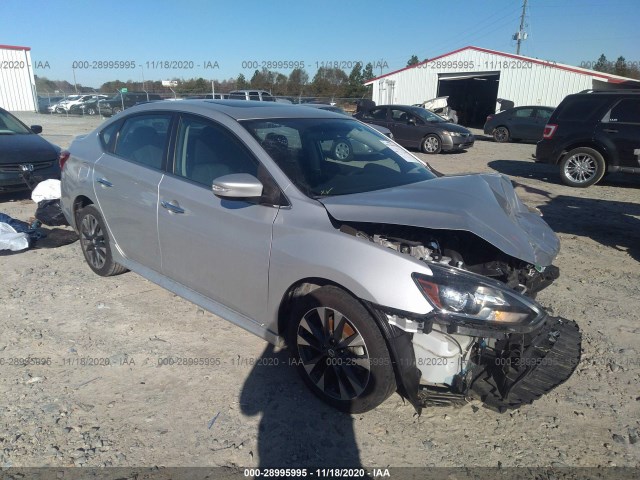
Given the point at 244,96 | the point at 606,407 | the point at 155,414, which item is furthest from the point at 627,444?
the point at 244,96

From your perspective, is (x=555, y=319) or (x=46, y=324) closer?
(x=555, y=319)

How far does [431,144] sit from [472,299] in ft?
46.2

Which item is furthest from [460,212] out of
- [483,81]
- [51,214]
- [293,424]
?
[483,81]

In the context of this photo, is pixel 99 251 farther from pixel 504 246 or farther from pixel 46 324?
pixel 504 246

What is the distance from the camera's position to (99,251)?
4.66m

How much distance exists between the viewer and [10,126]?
27.3 feet

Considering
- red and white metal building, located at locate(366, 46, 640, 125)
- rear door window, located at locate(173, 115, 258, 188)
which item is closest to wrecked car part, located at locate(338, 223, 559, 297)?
rear door window, located at locate(173, 115, 258, 188)

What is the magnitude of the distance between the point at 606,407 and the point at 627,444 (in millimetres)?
331

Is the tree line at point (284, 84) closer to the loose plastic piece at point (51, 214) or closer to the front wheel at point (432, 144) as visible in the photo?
the front wheel at point (432, 144)

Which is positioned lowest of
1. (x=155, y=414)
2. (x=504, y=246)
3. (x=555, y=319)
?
(x=155, y=414)

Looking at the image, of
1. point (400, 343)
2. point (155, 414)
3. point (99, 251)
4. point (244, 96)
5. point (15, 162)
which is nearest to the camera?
point (400, 343)

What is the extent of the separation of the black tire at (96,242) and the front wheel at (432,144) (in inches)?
505

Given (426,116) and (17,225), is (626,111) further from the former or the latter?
(17,225)

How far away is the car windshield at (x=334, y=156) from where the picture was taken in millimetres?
3172
